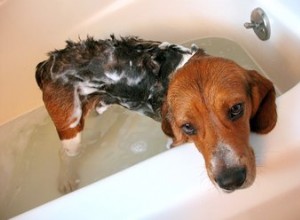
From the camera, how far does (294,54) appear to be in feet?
5.97

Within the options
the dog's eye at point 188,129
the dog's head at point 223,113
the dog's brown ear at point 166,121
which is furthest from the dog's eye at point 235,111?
the dog's brown ear at point 166,121

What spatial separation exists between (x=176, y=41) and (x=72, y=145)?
0.80 m

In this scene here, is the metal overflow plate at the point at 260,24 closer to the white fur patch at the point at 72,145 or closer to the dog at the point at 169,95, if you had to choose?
the dog at the point at 169,95

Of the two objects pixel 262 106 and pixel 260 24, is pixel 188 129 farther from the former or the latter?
pixel 260 24

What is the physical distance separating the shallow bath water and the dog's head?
71 cm

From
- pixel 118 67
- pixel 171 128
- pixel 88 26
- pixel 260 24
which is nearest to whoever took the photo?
pixel 171 128

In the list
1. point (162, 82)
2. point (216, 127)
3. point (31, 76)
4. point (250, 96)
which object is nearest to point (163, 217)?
point (216, 127)

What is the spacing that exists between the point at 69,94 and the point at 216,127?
746 millimetres

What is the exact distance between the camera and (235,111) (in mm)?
1293

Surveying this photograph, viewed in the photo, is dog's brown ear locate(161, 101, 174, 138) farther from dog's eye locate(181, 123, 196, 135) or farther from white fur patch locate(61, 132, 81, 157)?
white fur patch locate(61, 132, 81, 157)

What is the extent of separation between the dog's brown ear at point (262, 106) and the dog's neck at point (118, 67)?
451 mm

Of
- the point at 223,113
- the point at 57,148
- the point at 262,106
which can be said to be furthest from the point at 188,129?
the point at 57,148

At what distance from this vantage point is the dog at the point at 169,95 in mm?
1268

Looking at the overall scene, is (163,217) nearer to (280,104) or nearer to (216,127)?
(216,127)
